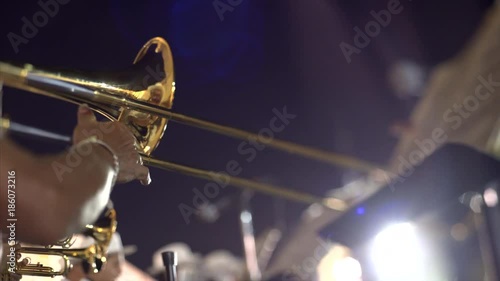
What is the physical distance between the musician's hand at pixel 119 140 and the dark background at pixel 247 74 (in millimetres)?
740

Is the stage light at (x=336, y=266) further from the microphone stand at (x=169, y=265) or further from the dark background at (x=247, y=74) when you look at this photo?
the microphone stand at (x=169, y=265)

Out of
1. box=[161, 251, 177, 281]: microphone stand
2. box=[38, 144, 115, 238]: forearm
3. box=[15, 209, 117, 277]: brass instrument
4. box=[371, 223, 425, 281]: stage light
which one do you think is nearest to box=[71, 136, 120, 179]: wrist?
box=[38, 144, 115, 238]: forearm

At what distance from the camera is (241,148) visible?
2879 mm

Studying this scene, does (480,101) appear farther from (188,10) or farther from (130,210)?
(130,210)

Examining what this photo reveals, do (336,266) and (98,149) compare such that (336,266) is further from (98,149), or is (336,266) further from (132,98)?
(98,149)

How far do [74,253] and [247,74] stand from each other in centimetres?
170

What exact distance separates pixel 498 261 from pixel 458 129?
41.8 inches

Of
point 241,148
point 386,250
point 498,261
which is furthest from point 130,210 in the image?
point 498,261

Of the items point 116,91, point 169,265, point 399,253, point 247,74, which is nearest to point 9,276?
point 169,265

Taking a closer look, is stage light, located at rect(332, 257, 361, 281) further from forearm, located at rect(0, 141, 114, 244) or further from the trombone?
forearm, located at rect(0, 141, 114, 244)

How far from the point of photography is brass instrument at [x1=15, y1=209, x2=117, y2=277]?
138cm

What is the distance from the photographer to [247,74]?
9.92 ft

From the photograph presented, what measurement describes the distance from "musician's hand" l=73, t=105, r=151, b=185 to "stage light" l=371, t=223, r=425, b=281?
43.7 inches

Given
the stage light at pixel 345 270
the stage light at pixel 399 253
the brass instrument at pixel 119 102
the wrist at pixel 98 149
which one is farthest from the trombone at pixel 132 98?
the stage light at pixel 345 270
